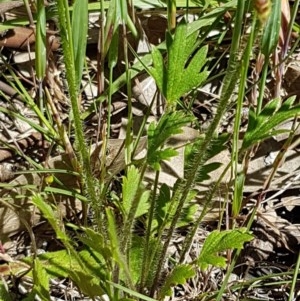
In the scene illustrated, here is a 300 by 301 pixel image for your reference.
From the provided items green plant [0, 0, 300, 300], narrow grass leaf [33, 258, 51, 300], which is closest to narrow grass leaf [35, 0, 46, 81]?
green plant [0, 0, 300, 300]

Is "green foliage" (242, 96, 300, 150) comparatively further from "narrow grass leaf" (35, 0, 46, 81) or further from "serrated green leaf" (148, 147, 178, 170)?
"narrow grass leaf" (35, 0, 46, 81)

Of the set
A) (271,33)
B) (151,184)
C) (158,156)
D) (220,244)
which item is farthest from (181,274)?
(271,33)

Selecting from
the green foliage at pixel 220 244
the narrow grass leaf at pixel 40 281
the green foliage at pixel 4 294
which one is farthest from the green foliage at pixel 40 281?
the green foliage at pixel 220 244

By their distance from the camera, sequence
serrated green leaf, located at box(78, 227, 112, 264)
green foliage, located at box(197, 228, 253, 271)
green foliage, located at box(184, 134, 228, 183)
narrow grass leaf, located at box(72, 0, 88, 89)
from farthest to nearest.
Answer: narrow grass leaf, located at box(72, 0, 88, 89) → green foliage, located at box(184, 134, 228, 183) → green foliage, located at box(197, 228, 253, 271) → serrated green leaf, located at box(78, 227, 112, 264)

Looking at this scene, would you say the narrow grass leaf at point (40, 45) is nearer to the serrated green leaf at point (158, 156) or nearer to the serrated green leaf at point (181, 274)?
the serrated green leaf at point (158, 156)

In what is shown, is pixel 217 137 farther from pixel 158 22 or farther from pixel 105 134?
pixel 158 22
